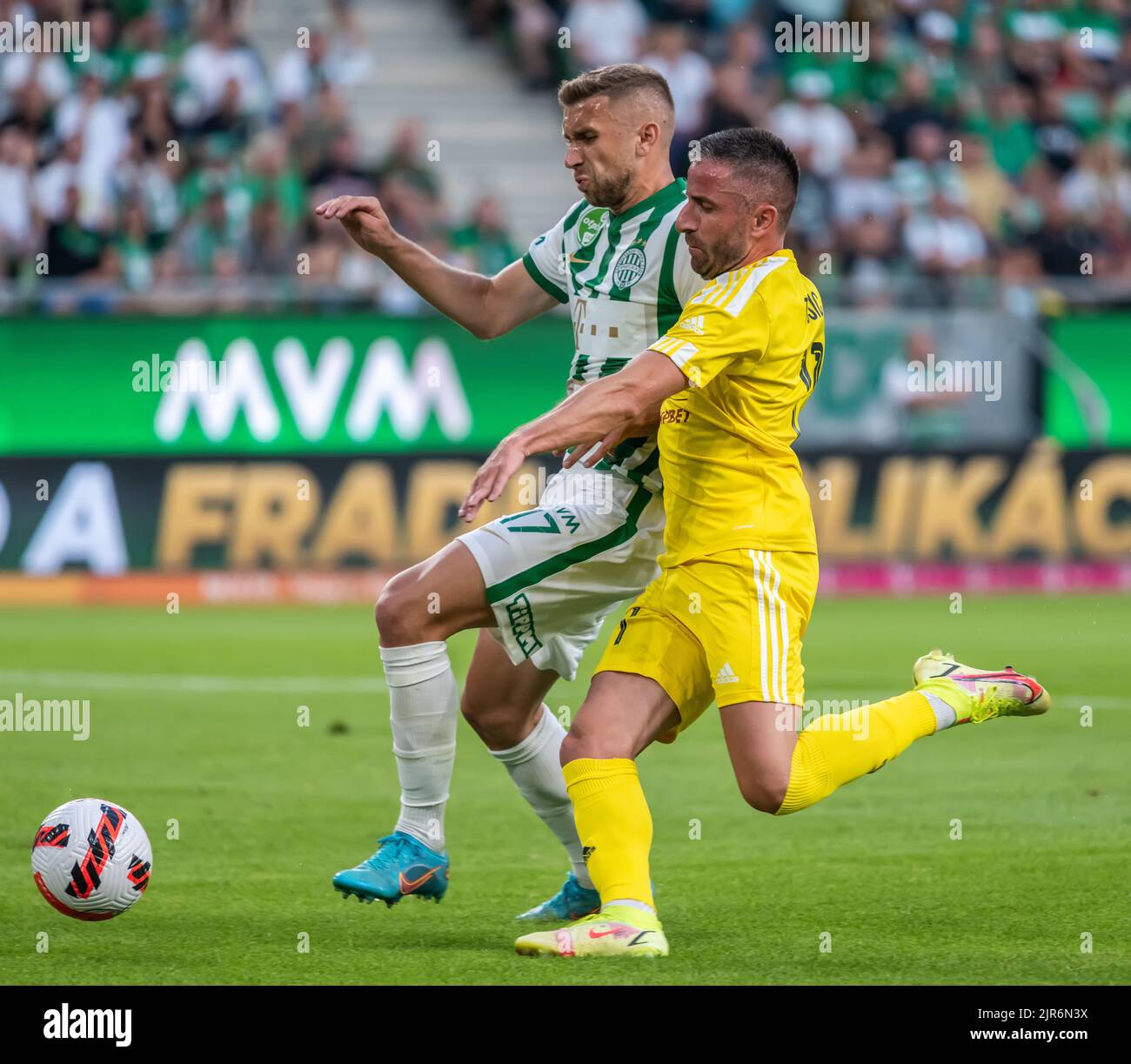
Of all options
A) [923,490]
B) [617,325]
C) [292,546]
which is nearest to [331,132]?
[292,546]

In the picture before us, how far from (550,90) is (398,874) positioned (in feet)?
55.4

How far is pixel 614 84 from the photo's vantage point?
593 cm

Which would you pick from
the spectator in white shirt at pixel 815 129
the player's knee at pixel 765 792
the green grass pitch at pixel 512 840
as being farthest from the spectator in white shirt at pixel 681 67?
the player's knee at pixel 765 792

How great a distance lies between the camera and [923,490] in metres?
16.4

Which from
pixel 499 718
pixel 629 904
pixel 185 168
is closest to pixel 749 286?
pixel 499 718

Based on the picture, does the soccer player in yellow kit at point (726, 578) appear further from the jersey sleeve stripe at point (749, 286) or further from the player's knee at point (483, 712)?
the player's knee at point (483, 712)

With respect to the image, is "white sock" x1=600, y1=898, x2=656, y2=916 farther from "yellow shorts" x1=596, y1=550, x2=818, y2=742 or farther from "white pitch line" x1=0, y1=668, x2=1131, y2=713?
"white pitch line" x1=0, y1=668, x2=1131, y2=713

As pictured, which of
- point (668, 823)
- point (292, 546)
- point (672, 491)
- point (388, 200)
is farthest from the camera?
point (388, 200)

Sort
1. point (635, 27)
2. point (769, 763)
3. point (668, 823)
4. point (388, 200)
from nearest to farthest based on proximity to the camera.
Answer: point (769, 763), point (668, 823), point (388, 200), point (635, 27)

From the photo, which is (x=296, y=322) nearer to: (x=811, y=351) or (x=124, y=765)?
(x=124, y=765)

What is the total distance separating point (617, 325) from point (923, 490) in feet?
35.4

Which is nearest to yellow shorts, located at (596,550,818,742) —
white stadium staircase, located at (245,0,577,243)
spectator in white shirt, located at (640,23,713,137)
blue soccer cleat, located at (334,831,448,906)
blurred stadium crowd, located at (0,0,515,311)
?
blue soccer cleat, located at (334,831,448,906)

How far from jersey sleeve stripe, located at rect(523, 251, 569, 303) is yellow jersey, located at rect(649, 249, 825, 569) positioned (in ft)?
2.91

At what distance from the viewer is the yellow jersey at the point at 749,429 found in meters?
5.43
